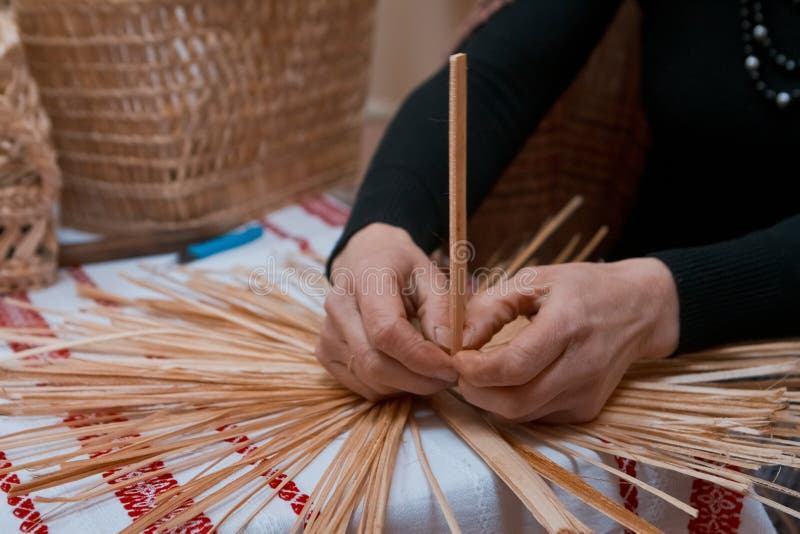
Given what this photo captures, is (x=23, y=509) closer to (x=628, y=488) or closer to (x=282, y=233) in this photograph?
(x=628, y=488)

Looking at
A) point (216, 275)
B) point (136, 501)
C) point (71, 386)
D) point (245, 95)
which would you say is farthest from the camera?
point (245, 95)

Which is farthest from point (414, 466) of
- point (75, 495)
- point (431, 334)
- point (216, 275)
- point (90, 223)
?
point (90, 223)

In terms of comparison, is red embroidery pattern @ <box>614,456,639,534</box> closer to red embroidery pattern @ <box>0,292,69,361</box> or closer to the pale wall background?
red embroidery pattern @ <box>0,292,69,361</box>

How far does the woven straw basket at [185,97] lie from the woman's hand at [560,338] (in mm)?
589

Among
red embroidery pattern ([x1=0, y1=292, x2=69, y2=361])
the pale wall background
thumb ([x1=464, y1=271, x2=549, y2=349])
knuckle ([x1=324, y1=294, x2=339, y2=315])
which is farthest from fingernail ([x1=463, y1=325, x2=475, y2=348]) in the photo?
the pale wall background

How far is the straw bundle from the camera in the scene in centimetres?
54

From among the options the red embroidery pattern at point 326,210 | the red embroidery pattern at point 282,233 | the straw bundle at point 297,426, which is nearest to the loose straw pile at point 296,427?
the straw bundle at point 297,426

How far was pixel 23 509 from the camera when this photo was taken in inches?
20.8

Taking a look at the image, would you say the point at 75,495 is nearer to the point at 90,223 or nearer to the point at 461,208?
the point at 461,208

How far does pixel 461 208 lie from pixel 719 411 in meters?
0.27

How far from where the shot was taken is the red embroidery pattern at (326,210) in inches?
46.3

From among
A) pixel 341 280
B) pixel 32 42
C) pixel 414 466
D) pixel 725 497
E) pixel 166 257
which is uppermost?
pixel 32 42

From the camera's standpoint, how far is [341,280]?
680 millimetres

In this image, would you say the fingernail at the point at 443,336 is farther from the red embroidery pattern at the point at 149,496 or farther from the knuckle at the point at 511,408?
the red embroidery pattern at the point at 149,496
